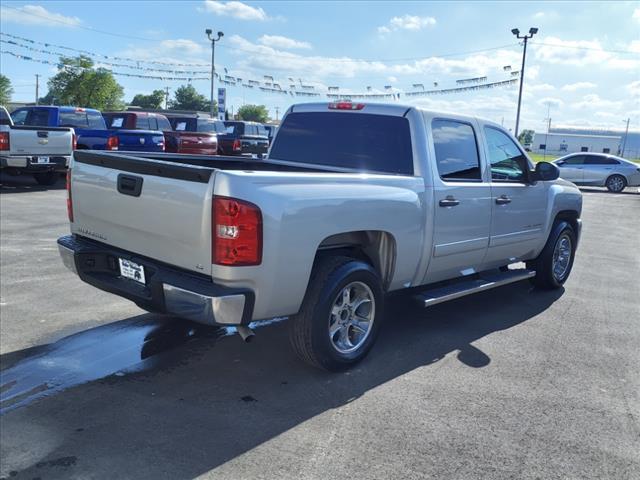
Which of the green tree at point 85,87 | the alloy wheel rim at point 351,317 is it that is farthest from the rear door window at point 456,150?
the green tree at point 85,87

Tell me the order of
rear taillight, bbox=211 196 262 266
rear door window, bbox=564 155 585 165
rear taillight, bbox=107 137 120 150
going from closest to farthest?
rear taillight, bbox=211 196 262 266 < rear taillight, bbox=107 137 120 150 < rear door window, bbox=564 155 585 165

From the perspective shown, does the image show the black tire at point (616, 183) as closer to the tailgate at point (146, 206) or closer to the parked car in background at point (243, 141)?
the parked car in background at point (243, 141)

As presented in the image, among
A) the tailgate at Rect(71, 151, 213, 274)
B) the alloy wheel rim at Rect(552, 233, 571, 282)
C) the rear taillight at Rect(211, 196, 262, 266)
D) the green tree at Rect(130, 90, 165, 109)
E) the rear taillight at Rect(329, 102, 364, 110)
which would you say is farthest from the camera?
the green tree at Rect(130, 90, 165, 109)

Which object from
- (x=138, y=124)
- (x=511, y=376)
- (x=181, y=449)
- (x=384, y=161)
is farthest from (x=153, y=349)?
(x=138, y=124)

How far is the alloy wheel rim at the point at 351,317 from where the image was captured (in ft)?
13.9

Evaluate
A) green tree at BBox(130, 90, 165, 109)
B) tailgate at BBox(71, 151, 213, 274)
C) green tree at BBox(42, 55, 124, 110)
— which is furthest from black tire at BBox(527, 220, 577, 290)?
green tree at BBox(130, 90, 165, 109)

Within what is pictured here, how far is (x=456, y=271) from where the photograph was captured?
526 cm

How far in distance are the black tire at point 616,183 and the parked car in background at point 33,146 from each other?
2009 cm

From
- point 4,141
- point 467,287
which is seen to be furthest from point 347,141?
point 4,141

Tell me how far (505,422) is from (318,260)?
1631 mm

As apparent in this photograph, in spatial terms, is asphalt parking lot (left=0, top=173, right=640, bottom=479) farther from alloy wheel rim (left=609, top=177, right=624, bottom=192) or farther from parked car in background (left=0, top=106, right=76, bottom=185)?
alloy wheel rim (left=609, top=177, right=624, bottom=192)

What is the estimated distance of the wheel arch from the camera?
4.23 meters

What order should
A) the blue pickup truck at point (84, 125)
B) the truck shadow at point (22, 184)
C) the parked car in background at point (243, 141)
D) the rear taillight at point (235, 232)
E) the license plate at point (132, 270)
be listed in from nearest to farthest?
1. the rear taillight at point (235, 232)
2. the license plate at point (132, 270)
3. the truck shadow at point (22, 184)
4. the blue pickup truck at point (84, 125)
5. the parked car in background at point (243, 141)

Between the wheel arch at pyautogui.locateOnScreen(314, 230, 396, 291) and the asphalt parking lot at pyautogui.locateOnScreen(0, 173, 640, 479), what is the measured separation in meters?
0.73
